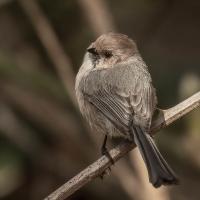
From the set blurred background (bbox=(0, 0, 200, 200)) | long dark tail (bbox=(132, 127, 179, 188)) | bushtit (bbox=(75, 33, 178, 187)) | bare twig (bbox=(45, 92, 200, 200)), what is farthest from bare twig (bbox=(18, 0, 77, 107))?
long dark tail (bbox=(132, 127, 179, 188))

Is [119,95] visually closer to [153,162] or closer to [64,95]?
[153,162]

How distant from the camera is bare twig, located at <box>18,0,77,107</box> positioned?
634 centimetres

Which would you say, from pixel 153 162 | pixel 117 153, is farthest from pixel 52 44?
pixel 153 162

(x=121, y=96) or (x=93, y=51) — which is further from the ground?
(x=93, y=51)

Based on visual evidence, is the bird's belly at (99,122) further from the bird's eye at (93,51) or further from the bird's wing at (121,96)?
the bird's eye at (93,51)

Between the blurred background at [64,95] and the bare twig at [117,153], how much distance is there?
41.5 inches

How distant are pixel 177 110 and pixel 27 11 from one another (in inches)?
83.3

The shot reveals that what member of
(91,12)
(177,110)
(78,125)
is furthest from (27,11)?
(177,110)

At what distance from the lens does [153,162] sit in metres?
4.52

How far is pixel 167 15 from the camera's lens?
23.9ft

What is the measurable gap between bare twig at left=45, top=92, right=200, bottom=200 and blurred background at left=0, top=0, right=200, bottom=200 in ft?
3.46

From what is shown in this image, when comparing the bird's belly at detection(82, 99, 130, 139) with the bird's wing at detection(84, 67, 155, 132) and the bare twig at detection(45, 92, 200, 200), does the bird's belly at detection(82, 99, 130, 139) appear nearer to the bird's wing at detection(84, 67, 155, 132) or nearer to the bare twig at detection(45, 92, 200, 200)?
the bird's wing at detection(84, 67, 155, 132)

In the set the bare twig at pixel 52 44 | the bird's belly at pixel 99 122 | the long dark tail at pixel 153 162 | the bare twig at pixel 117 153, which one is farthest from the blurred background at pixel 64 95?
the long dark tail at pixel 153 162

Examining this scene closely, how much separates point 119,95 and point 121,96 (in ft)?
0.07
